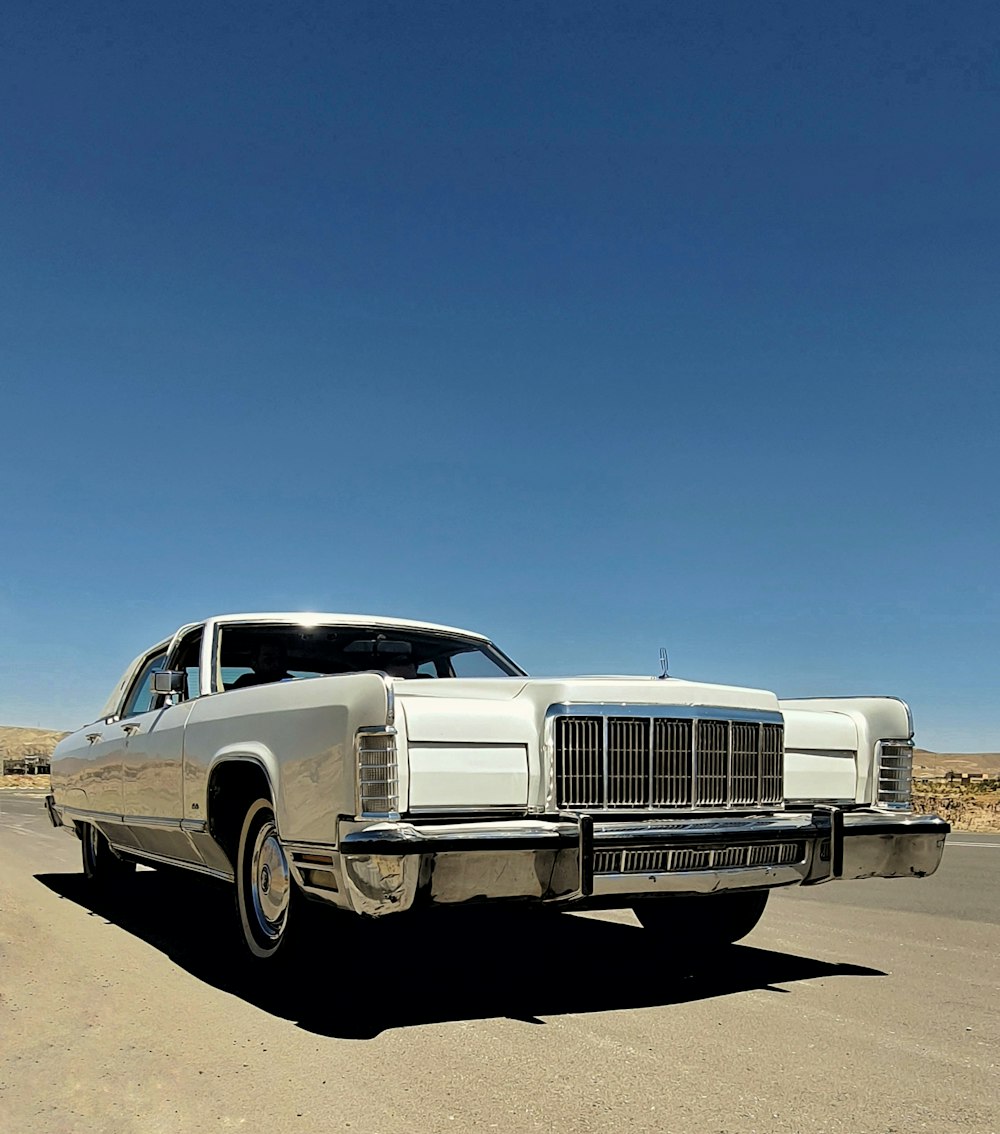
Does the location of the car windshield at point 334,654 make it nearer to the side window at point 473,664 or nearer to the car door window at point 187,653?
the side window at point 473,664

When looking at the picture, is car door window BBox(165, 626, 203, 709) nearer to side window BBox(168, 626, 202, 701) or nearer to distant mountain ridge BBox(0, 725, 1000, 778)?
side window BBox(168, 626, 202, 701)

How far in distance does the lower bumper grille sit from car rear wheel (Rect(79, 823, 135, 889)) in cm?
533

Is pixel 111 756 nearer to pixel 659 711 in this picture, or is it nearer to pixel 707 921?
pixel 707 921

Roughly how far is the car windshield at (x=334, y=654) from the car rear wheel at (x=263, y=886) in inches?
52.0

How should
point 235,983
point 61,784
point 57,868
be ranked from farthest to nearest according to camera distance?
point 57,868, point 61,784, point 235,983

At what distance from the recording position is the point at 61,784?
1060cm

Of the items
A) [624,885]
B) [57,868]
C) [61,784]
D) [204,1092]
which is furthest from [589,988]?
[57,868]

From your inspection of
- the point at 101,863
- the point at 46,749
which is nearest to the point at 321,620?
the point at 101,863

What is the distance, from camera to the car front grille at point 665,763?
5441mm

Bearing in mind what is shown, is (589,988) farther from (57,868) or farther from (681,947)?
(57,868)

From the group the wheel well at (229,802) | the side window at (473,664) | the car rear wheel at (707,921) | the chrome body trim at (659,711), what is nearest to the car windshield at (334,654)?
the side window at (473,664)

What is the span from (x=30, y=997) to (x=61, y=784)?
199 inches

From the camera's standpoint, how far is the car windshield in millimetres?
7617

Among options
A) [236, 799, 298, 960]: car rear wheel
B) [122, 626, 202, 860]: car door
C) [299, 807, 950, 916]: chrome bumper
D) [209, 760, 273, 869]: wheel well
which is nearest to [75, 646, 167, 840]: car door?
[122, 626, 202, 860]: car door
